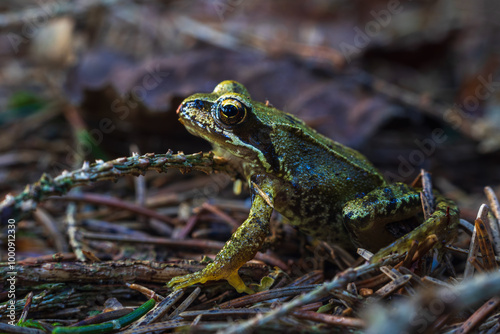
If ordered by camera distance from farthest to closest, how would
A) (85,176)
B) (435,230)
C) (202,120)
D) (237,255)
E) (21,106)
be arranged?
(21,106) < (202,120) < (237,255) < (435,230) < (85,176)

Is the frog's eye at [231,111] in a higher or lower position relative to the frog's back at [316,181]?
higher

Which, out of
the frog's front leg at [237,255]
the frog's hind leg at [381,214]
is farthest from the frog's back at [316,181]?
the frog's front leg at [237,255]

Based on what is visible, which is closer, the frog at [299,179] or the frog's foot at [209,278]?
the frog's foot at [209,278]

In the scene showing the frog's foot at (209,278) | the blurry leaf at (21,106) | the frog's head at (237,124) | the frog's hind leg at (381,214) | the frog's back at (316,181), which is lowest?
the frog's hind leg at (381,214)

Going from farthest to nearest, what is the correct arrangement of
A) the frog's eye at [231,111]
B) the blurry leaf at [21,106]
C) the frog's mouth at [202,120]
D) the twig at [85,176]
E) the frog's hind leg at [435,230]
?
the blurry leaf at [21,106] → the frog's mouth at [202,120] → the frog's eye at [231,111] → the frog's hind leg at [435,230] → the twig at [85,176]

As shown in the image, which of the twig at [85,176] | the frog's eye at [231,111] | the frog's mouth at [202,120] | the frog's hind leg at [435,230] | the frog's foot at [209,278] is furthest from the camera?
the frog's mouth at [202,120]

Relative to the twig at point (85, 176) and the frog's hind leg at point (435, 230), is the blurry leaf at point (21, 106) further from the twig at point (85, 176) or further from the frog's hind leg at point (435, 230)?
the frog's hind leg at point (435, 230)

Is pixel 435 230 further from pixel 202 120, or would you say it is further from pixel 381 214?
pixel 202 120

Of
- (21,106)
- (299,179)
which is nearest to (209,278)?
(299,179)

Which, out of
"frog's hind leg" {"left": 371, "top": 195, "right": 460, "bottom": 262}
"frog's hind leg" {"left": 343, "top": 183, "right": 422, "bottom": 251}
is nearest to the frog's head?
"frog's hind leg" {"left": 343, "top": 183, "right": 422, "bottom": 251}
